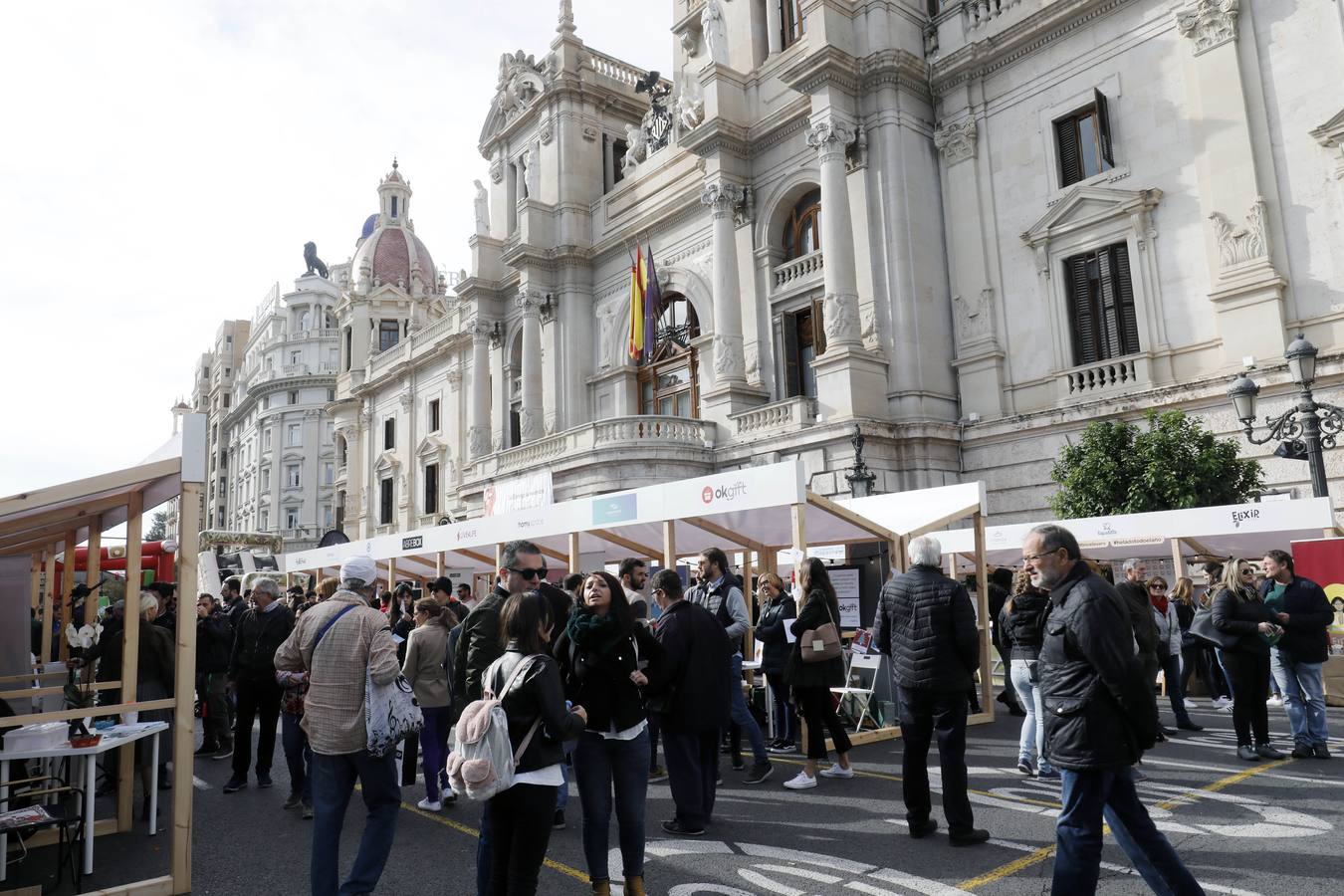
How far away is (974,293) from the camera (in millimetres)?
22312

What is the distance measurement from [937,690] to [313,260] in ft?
309

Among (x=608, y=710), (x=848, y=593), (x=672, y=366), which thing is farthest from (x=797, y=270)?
(x=608, y=710)

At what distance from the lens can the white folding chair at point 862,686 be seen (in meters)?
10.1

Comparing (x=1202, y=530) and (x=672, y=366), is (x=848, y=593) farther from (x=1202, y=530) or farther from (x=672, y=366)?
(x=672, y=366)

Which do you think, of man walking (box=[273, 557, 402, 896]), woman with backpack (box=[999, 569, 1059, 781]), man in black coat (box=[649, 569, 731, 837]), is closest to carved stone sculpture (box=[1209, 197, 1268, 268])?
woman with backpack (box=[999, 569, 1059, 781])

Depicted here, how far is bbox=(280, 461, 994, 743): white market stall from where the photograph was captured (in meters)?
10.2

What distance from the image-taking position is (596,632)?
5227mm

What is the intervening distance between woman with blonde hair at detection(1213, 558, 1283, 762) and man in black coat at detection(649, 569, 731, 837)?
4901 mm

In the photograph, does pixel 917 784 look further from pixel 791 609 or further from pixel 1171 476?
pixel 1171 476

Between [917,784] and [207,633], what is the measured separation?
8154 mm

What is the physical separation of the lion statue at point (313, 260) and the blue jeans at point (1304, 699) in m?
92.0

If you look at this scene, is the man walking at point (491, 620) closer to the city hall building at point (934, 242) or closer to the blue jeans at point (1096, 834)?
the blue jeans at point (1096, 834)

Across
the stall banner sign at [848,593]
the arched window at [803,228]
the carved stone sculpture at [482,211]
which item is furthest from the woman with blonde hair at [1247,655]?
the carved stone sculpture at [482,211]

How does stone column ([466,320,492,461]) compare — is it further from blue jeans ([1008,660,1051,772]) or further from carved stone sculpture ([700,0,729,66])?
blue jeans ([1008,660,1051,772])
